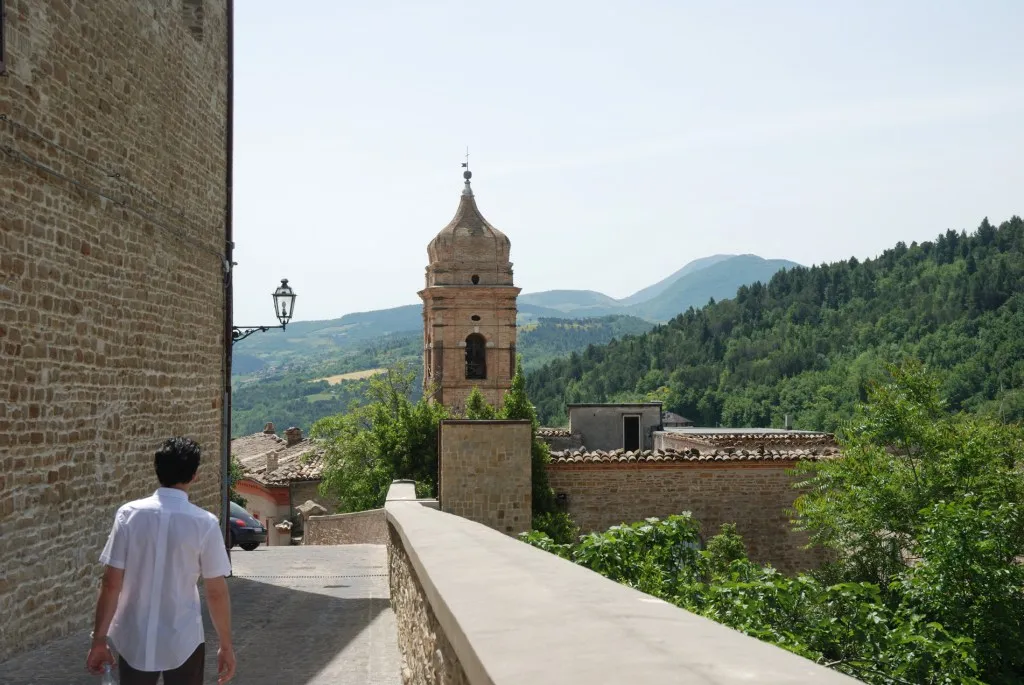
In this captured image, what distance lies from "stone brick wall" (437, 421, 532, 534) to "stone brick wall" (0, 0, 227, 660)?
596 cm

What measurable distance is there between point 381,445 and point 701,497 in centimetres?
1173

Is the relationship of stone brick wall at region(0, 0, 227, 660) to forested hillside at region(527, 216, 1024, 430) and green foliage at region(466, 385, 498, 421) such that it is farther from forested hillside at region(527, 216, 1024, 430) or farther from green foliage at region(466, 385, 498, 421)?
forested hillside at region(527, 216, 1024, 430)

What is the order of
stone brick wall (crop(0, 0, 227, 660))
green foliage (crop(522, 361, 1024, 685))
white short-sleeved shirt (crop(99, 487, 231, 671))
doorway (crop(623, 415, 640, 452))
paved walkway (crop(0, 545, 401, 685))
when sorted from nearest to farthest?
white short-sleeved shirt (crop(99, 487, 231, 671))
paved walkway (crop(0, 545, 401, 685))
stone brick wall (crop(0, 0, 227, 660))
green foliage (crop(522, 361, 1024, 685))
doorway (crop(623, 415, 640, 452))

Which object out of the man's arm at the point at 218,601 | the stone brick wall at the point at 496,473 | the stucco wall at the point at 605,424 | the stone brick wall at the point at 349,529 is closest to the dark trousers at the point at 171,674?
the man's arm at the point at 218,601

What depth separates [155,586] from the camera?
414 centimetres

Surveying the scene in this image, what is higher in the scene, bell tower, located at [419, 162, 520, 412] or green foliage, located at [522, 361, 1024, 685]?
bell tower, located at [419, 162, 520, 412]

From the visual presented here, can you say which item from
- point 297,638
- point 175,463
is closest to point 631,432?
point 297,638

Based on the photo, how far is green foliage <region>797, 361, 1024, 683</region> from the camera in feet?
46.2

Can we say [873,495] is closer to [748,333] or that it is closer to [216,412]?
[216,412]

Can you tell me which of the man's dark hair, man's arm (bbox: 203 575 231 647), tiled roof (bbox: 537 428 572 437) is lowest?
man's arm (bbox: 203 575 231 647)

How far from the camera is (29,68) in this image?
8.65m

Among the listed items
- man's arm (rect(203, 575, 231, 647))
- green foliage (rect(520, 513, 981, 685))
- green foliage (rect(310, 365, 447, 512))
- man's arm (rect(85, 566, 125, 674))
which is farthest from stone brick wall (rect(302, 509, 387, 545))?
man's arm (rect(85, 566, 125, 674))

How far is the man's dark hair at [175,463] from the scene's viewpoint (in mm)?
4316

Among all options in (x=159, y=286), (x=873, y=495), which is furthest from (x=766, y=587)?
(x=873, y=495)
